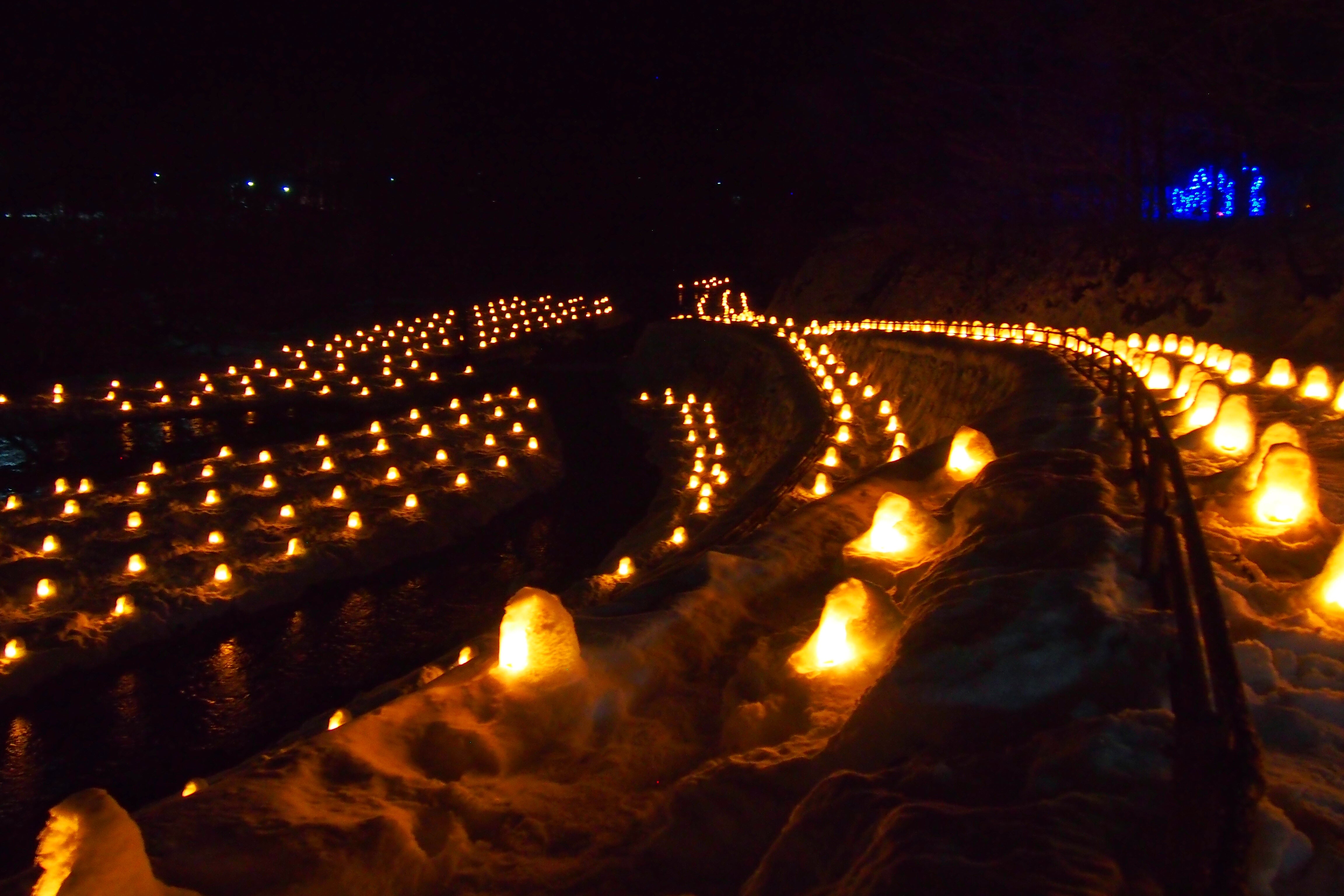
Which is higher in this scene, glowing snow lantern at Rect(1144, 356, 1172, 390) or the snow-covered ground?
glowing snow lantern at Rect(1144, 356, 1172, 390)

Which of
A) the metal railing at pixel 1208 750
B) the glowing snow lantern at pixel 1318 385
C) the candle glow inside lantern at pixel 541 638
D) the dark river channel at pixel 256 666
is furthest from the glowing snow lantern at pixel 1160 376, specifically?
the metal railing at pixel 1208 750

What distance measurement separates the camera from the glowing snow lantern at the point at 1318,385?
11859mm

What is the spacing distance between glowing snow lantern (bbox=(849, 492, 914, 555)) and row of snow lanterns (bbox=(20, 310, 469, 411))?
98.2 feet

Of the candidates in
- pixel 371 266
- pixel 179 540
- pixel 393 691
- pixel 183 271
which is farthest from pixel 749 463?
pixel 371 266

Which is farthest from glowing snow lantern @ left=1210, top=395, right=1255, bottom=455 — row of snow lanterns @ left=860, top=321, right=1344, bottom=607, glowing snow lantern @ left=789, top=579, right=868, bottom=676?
glowing snow lantern @ left=789, top=579, right=868, bottom=676

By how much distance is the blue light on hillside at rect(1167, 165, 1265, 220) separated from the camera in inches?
1145

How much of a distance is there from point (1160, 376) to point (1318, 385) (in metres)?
2.42

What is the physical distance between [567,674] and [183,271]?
56.7 m

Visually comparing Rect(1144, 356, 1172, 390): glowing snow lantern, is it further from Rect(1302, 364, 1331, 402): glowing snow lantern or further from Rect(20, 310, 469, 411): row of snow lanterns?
Rect(20, 310, 469, 411): row of snow lanterns

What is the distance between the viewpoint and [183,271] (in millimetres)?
54500

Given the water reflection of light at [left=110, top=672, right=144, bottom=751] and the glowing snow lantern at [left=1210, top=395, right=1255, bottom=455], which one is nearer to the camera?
the glowing snow lantern at [left=1210, top=395, right=1255, bottom=455]

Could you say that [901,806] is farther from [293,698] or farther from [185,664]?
[185,664]

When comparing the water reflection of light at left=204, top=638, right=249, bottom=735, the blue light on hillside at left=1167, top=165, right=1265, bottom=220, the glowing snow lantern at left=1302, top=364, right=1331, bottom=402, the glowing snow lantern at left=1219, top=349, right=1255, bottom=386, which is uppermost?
the blue light on hillside at left=1167, top=165, right=1265, bottom=220

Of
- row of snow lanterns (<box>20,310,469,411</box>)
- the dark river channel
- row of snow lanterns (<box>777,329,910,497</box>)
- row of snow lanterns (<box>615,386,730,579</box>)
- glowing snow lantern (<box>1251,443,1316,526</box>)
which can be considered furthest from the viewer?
row of snow lanterns (<box>20,310,469,411</box>)
